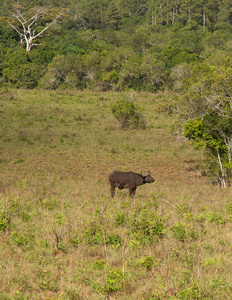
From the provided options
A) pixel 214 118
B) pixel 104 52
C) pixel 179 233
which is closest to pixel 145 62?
pixel 104 52

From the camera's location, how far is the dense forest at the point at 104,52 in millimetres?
53000

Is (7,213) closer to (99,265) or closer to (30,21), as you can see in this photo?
(99,265)

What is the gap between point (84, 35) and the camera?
76.8m

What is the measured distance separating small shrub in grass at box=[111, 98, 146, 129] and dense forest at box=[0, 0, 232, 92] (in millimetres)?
13190

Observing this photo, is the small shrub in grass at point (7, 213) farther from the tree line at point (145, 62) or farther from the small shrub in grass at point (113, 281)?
the tree line at point (145, 62)

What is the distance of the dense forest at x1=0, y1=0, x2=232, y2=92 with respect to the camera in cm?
5300

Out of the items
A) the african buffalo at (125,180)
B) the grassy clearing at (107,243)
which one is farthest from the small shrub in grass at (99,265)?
the african buffalo at (125,180)

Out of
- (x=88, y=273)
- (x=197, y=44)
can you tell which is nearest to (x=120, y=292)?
(x=88, y=273)

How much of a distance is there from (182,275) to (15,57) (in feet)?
192

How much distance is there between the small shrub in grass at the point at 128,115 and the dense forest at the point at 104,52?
1319 cm

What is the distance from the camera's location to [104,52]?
59312 millimetres

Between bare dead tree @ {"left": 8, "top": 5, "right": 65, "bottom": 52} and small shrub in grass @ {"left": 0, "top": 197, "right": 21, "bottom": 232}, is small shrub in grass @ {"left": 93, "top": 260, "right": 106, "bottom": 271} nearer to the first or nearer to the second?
small shrub in grass @ {"left": 0, "top": 197, "right": 21, "bottom": 232}

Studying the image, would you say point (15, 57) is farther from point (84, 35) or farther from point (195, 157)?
point (195, 157)

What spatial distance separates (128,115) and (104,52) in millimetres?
33526
